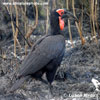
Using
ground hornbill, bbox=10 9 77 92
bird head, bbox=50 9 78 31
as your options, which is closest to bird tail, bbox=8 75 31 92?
ground hornbill, bbox=10 9 77 92

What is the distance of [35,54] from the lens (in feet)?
11.9

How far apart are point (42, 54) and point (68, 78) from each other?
1.08 m

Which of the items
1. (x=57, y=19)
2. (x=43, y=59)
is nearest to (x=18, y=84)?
(x=43, y=59)

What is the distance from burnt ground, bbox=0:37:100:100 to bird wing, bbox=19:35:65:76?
52 cm

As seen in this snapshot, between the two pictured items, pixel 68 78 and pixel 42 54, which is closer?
pixel 42 54

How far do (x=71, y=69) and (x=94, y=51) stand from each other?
805 millimetres

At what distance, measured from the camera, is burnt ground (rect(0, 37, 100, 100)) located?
383 cm

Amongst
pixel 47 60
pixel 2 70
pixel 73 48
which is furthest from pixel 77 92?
pixel 73 48

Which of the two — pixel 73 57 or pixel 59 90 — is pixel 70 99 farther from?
pixel 73 57

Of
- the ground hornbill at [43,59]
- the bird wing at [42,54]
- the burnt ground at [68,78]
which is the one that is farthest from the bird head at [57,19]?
the burnt ground at [68,78]

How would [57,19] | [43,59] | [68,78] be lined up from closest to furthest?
1. [43,59]
2. [57,19]
3. [68,78]

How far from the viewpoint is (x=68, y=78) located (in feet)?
14.8

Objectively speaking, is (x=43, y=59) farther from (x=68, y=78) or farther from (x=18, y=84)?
(x=68, y=78)

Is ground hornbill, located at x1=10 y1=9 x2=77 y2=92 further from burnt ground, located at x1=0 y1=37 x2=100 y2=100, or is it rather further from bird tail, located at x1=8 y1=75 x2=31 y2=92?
burnt ground, located at x1=0 y1=37 x2=100 y2=100
